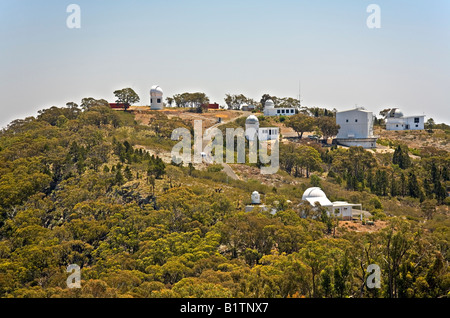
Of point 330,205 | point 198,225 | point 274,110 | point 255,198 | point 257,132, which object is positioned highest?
point 274,110

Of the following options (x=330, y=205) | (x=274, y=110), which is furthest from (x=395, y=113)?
(x=330, y=205)

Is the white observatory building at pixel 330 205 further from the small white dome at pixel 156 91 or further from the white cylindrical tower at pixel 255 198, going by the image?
the small white dome at pixel 156 91

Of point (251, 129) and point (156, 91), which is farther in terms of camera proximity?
point (156, 91)

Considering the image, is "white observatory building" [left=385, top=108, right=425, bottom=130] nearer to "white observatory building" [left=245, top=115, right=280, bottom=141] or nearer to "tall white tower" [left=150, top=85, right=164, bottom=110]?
"white observatory building" [left=245, top=115, right=280, bottom=141]

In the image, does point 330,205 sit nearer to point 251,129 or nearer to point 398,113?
point 251,129

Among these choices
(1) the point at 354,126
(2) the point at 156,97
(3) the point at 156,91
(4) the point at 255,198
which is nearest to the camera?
(4) the point at 255,198

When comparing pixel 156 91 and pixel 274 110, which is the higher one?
pixel 156 91

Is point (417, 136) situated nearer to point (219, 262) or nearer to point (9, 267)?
point (219, 262)

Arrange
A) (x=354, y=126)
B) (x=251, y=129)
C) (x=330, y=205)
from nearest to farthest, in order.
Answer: (x=330, y=205), (x=251, y=129), (x=354, y=126)
